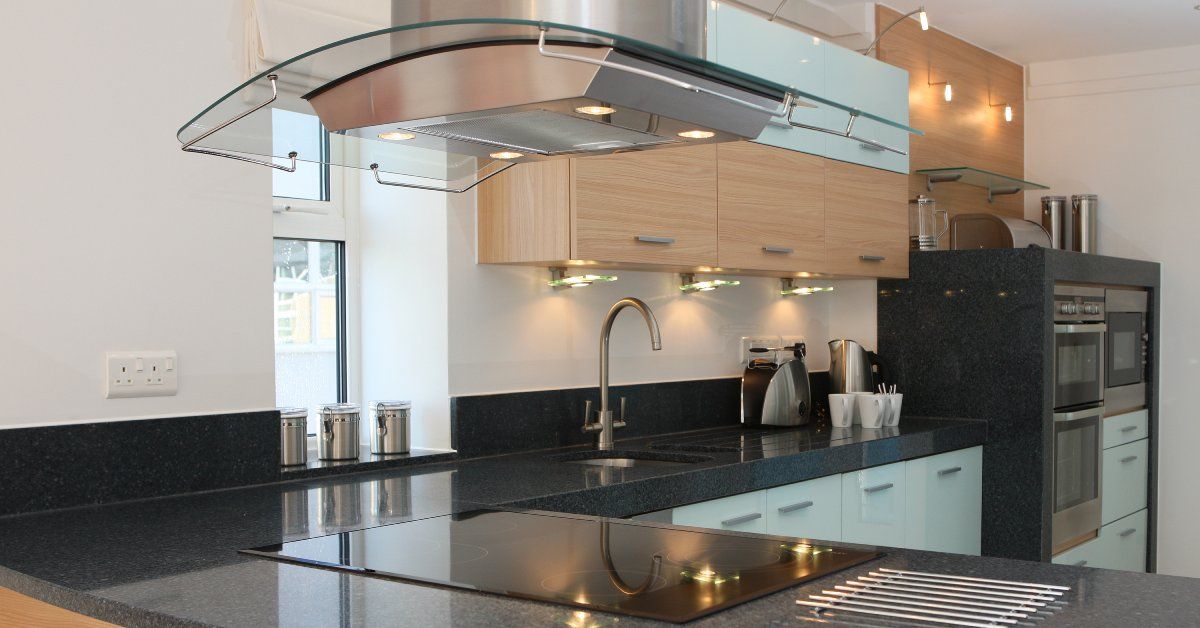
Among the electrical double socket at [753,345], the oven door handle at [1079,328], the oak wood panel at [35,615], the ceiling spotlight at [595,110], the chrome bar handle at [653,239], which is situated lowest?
the oak wood panel at [35,615]

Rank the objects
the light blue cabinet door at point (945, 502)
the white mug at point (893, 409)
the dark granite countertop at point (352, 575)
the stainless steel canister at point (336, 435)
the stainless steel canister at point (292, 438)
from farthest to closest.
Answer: the white mug at point (893, 409) → the light blue cabinet door at point (945, 502) → the stainless steel canister at point (336, 435) → the stainless steel canister at point (292, 438) → the dark granite countertop at point (352, 575)

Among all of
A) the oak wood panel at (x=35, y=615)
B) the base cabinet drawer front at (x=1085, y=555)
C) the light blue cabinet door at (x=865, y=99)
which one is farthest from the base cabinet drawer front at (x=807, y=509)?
the oak wood panel at (x=35, y=615)

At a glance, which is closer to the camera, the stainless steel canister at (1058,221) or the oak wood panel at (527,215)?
the oak wood panel at (527,215)

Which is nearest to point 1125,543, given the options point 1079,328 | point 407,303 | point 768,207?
point 1079,328

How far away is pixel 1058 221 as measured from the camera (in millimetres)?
4992

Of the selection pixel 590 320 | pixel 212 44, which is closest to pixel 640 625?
pixel 212 44

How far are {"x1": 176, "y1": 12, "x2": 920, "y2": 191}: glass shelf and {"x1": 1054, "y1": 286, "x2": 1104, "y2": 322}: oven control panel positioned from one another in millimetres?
2710

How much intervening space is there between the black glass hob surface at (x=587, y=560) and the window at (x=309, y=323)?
1.05m

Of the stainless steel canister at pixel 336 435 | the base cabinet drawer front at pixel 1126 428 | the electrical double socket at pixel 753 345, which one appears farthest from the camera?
the base cabinet drawer front at pixel 1126 428

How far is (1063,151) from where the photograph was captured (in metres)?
5.17

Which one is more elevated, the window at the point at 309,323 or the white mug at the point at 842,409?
the window at the point at 309,323

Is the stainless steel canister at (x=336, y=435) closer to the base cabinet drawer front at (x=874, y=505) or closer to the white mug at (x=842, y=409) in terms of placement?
the base cabinet drawer front at (x=874, y=505)

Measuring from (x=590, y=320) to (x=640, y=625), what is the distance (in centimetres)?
211

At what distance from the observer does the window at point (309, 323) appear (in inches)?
116
